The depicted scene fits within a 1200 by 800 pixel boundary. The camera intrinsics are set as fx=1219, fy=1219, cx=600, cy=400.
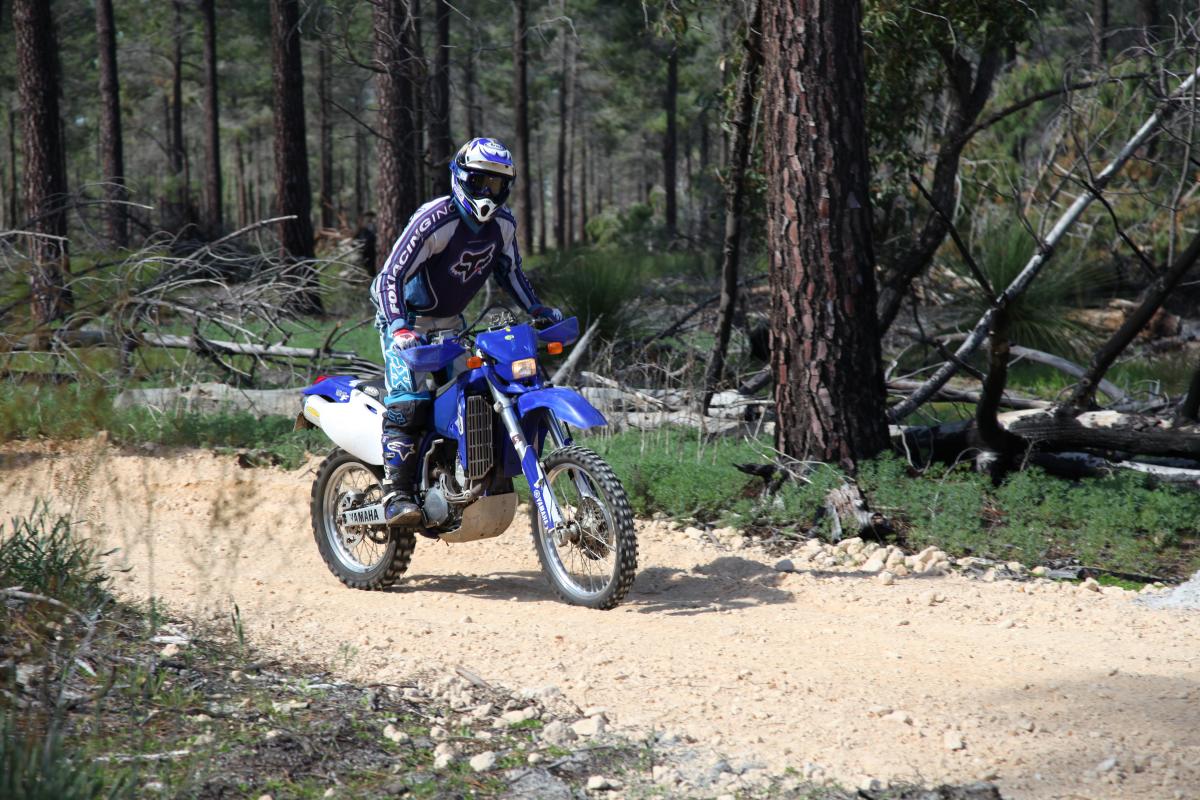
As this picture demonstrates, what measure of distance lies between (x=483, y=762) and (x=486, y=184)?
2.88 m

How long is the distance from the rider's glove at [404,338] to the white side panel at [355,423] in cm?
60

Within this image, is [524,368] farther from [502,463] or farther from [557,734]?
[557,734]

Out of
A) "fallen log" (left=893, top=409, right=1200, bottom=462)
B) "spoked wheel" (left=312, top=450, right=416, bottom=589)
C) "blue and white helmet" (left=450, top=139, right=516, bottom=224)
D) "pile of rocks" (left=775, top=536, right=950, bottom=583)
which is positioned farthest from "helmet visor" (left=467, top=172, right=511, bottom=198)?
"fallen log" (left=893, top=409, right=1200, bottom=462)

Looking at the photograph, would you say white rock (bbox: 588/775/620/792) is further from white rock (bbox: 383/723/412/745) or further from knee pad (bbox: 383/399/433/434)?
knee pad (bbox: 383/399/433/434)

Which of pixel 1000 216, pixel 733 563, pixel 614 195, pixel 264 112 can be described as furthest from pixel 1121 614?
pixel 614 195

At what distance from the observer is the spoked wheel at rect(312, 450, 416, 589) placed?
20.4 feet

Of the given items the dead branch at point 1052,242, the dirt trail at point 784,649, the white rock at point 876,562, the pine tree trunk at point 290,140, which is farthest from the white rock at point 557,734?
the pine tree trunk at point 290,140

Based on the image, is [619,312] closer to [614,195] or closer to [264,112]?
[264,112]

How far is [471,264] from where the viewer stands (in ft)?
19.4

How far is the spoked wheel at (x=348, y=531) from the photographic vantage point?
622 cm

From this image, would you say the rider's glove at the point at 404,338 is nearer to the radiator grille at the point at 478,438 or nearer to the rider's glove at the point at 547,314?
the radiator grille at the point at 478,438

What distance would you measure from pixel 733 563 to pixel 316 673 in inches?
105

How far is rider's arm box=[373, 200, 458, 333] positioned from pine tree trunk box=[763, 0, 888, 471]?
2.70 metres

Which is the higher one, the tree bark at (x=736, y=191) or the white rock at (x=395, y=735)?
the tree bark at (x=736, y=191)
